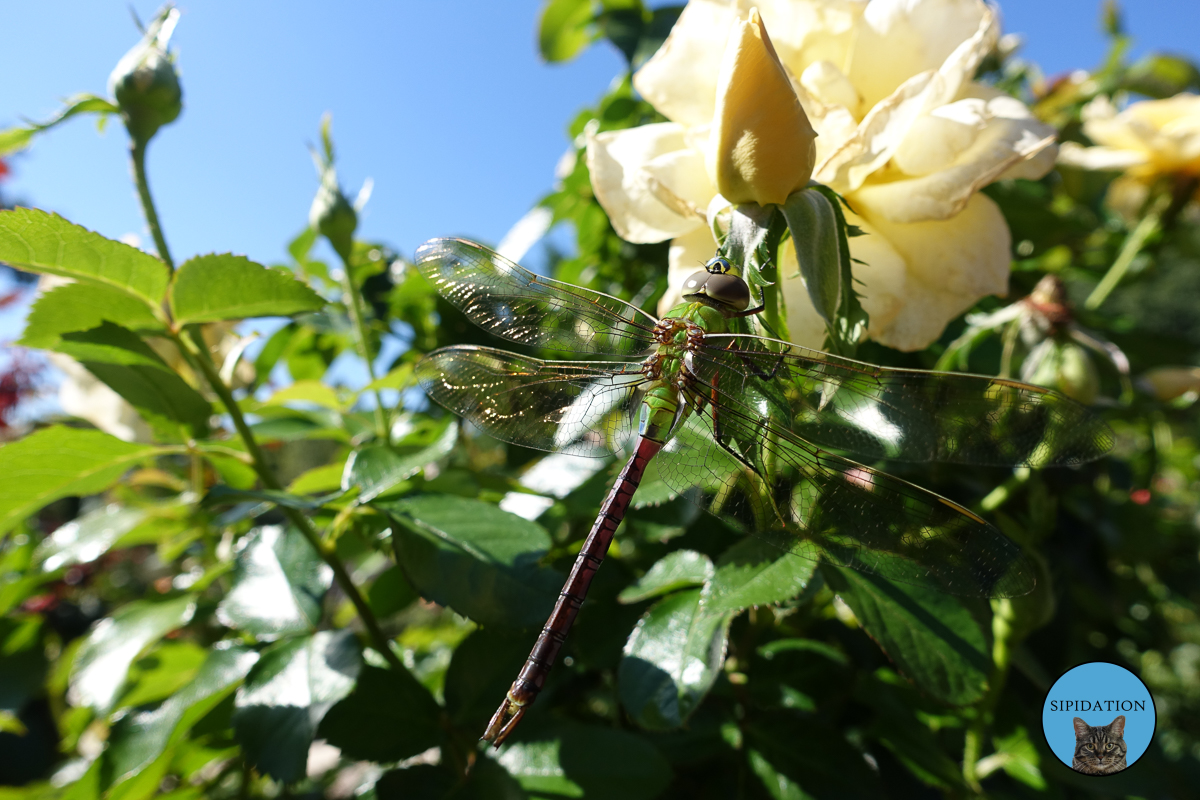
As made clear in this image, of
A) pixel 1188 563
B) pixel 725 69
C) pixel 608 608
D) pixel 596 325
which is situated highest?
pixel 725 69

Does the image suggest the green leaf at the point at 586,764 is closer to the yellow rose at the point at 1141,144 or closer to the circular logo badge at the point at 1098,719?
the circular logo badge at the point at 1098,719

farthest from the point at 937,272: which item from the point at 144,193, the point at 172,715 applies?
the point at 172,715

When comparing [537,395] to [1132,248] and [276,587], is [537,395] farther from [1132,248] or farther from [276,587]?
[1132,248]

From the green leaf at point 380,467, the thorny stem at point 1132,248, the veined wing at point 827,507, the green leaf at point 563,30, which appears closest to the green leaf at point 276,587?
the green leaf at point 380,467

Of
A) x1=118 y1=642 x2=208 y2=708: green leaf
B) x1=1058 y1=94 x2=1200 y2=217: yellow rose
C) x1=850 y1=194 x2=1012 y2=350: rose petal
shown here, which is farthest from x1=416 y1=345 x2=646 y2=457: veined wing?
x1=1058 y1=94 x2=1200 y2=217: yellow rose

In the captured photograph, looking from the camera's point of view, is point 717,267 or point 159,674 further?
point 159,674

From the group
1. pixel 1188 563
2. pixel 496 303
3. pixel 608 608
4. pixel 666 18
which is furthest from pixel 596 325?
pixel 1188 563

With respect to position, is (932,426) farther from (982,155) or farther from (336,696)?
(336,696)
